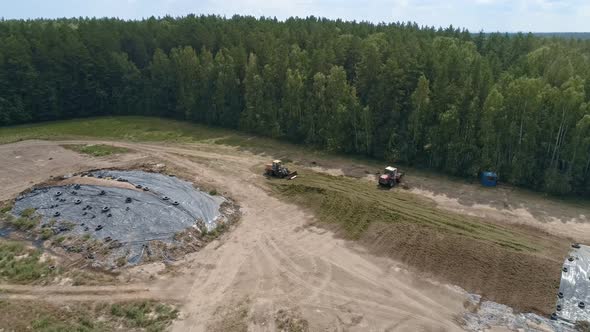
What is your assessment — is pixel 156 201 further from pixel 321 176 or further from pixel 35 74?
pixel 35 74

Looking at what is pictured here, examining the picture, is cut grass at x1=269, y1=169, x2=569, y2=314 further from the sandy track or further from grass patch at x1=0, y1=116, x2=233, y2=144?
grass patch at x1=0, y1=116, x2=233, y2=144

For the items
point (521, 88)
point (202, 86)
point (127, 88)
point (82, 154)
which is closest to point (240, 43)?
point (202, 86)

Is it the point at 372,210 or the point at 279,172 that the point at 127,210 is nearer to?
the point at 279,172

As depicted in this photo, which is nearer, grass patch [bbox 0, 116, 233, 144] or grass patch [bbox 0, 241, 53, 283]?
grass patch [bbox 0, 241, 53, 283]

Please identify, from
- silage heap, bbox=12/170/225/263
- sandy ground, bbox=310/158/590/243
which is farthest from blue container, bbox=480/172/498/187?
silage heap, bbox=12/170/225/263

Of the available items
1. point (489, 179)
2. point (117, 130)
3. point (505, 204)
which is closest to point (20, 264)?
point (117, 130)

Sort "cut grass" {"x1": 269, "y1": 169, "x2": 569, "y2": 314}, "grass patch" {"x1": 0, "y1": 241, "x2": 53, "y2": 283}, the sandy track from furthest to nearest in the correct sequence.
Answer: "grass patch" {"x1": 0, "y1": 241, "x2": 53, "y2": 283}, "cut grass" {"x1": 269, "y1": 169, "x2": 569, "y2": 314}, the sandy track

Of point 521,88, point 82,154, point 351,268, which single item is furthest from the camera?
point 82,154

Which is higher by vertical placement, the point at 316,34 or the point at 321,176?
the point at 316,34
